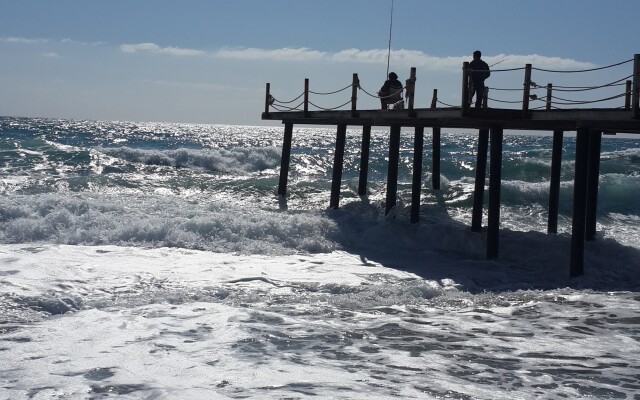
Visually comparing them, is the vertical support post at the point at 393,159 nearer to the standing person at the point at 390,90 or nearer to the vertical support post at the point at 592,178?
the standing person at the point at 390,90

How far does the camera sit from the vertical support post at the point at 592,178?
1650 centimetres

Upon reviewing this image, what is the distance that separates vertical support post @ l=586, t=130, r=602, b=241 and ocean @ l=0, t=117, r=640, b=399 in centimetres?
32

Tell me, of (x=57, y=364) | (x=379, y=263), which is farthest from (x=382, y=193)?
(x=57, y=364)

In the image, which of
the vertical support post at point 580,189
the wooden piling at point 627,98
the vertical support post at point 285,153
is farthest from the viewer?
the vertical support post at point 285,153

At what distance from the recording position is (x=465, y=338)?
31.2ft

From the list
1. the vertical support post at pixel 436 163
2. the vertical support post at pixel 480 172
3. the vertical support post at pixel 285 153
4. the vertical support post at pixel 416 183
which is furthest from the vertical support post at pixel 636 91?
the vertical support post at pixel 436 163

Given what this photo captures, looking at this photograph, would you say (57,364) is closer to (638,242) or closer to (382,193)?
(638,242)

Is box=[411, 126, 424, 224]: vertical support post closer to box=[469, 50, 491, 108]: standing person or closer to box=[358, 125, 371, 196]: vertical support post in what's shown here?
box=[358, 125, 371, 196]: vertical support post

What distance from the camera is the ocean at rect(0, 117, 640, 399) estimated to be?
7883 mm

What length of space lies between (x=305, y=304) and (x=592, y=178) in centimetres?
829

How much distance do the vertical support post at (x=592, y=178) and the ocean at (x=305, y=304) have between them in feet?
1.04

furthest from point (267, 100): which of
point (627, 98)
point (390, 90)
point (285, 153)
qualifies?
point (627, 98)

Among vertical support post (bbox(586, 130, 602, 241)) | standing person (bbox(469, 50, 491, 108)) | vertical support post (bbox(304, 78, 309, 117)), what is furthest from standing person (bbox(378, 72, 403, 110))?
vertical support post (bbox(586, 130, 602, 241))

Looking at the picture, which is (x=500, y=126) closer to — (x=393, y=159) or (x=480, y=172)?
(x=480, y=172)
